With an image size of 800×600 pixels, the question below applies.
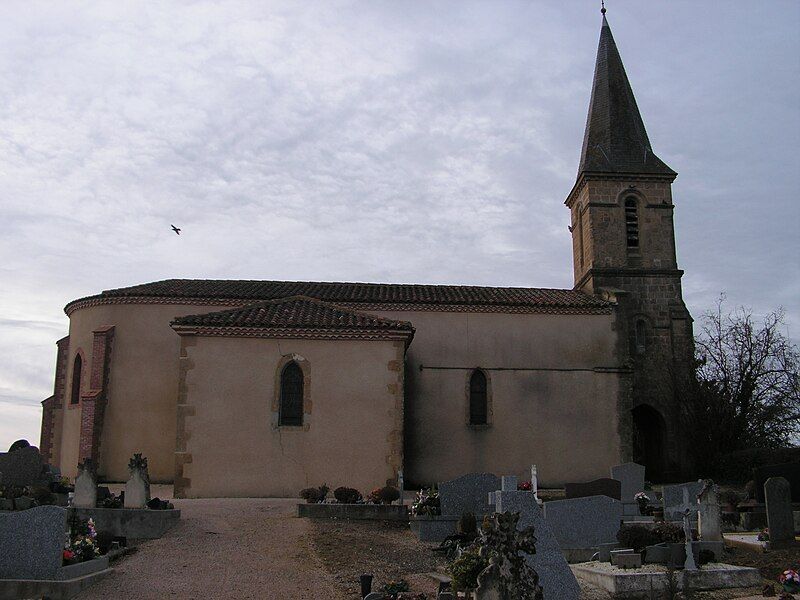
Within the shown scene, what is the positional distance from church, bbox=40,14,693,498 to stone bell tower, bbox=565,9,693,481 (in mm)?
65

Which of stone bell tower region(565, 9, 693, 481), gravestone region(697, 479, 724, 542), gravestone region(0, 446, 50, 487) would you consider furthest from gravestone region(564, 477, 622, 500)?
gravestone region(0, 446, 50, 487)

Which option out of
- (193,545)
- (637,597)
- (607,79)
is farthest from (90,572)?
(607,79)

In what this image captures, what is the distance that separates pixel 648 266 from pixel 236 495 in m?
19.2

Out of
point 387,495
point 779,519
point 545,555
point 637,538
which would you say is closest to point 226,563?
point 387,495

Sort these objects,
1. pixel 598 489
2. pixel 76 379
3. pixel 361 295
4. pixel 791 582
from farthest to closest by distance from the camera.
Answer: pixel 361 295
pixel 76 379
pixel 598 489
pixel 791 582

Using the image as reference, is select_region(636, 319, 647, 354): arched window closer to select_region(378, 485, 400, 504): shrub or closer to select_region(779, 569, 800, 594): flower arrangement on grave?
select_region(378, 485, 400, 504): shrub

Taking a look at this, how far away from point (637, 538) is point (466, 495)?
12.7 ft

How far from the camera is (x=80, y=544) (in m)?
11.8

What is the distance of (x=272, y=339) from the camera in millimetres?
20859

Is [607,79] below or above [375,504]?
above

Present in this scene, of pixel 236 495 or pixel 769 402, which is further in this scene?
pixel 769 402

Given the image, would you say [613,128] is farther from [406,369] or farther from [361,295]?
[406,369]

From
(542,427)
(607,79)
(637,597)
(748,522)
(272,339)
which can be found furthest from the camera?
(607,79)

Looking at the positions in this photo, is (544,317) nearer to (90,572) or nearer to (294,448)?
(294,448)
